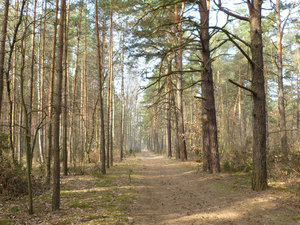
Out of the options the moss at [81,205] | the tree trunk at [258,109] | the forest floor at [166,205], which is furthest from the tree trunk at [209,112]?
the moss at [81,205]

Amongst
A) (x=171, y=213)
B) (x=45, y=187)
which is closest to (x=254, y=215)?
(x=171, y=213)

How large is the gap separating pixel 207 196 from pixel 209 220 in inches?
92.5

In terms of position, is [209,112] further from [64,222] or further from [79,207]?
[64,222]

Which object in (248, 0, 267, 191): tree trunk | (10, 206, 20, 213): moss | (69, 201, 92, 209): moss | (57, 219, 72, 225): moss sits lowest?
(69, 201, 92, 209): moss

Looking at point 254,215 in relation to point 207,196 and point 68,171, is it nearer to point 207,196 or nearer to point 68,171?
point 207,196

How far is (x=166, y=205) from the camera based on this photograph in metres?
6.82

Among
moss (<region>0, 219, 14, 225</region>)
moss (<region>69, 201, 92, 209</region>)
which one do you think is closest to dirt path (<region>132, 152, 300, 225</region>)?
moss (<region>69, 201, 92, 209</region>)

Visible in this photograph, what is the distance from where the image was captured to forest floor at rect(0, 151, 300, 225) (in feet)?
17.2

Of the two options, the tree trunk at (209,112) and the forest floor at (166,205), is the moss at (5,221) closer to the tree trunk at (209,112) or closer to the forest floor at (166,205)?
the forest floor at (166,205)

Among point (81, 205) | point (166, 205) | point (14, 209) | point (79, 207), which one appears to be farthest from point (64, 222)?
point (166, 205)

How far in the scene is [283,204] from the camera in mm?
5555

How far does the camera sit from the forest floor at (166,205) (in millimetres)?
5230

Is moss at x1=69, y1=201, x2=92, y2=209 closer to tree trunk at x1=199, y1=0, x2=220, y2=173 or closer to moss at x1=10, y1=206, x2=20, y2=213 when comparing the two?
moss at x1=10, y1=206, x2=20, y2=213

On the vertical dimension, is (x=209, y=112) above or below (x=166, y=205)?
above
